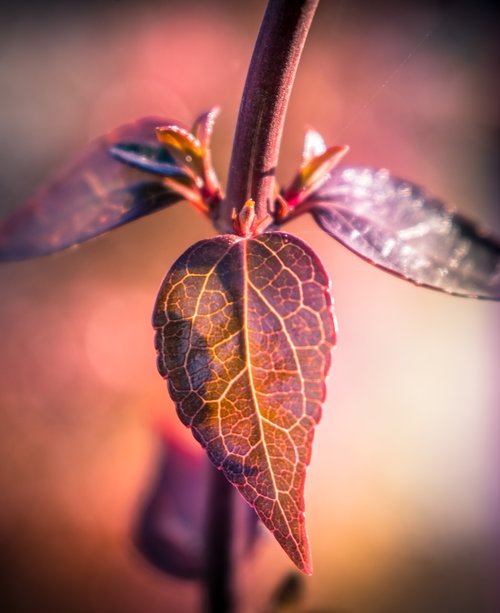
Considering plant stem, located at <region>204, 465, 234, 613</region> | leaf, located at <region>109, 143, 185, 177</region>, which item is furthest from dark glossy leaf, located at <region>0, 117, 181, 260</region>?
plant stem, located at <region>204, 465, 234, 613</region>

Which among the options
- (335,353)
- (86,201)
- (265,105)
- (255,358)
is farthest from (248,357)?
(335,353)

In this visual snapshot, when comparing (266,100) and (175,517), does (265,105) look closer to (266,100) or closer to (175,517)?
(266,100)

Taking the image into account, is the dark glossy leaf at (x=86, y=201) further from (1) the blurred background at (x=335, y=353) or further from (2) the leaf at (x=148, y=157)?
(1) the blurred background at (x=335, y=353)

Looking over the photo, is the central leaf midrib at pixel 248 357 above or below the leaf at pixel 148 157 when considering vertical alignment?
below

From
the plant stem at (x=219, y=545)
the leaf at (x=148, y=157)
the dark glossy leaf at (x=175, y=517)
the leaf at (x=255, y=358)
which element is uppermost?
the leaf at (x=148, y=157)

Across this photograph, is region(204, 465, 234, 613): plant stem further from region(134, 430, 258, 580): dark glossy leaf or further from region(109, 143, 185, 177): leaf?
region(109, 143, 185, 177): leaf

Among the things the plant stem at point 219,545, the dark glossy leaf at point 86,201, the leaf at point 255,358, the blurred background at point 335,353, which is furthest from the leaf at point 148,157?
the blurred background at point 335,353

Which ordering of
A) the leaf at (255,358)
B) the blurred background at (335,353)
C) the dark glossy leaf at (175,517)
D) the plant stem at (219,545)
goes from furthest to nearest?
the blurred background at (335,353)
the dark glossy leaf at (175,517)
the plant stem at (219,545)
the leaf at (255,358)
